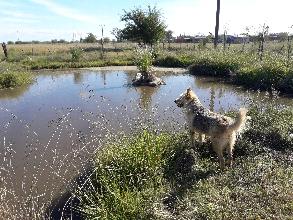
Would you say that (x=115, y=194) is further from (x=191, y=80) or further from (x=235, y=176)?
(x=191, y=80)

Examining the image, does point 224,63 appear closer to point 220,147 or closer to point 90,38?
point 220,147

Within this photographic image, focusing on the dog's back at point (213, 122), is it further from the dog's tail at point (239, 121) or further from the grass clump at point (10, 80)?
the grass clump at point (10, 80)

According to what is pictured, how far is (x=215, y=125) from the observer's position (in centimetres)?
625

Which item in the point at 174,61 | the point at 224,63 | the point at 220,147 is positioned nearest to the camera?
the point at 220,147

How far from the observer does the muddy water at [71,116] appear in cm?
721

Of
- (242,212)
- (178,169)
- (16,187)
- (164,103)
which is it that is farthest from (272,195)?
(164,103)

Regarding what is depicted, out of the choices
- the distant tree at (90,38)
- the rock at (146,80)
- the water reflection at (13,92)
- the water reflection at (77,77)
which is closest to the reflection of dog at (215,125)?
the rock at (146,80)

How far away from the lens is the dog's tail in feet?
18.9

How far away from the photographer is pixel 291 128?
7.41m

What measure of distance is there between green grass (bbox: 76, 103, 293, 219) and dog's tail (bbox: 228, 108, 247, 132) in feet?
2.18

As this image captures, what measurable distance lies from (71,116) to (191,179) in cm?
656

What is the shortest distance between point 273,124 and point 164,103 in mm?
6322

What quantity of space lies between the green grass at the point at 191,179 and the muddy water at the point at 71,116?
0.71 m

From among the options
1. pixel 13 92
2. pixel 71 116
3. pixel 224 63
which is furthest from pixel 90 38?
pixel 71 116
